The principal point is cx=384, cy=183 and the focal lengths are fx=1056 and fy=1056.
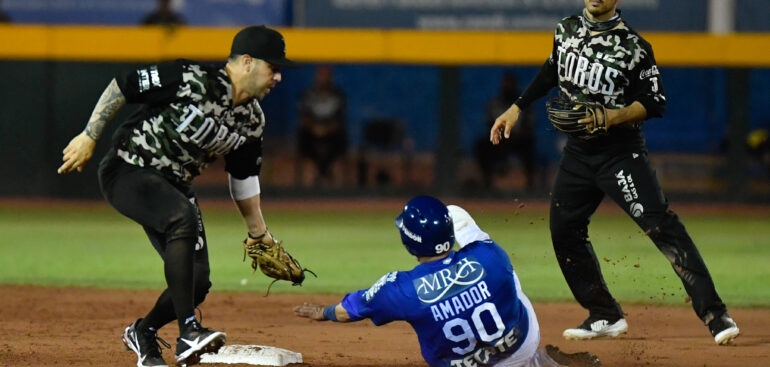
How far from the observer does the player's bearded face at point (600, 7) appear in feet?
19.9

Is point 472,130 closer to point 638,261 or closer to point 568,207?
point 638,261

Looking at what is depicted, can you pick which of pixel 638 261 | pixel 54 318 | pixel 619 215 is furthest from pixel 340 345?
pixel 619 215

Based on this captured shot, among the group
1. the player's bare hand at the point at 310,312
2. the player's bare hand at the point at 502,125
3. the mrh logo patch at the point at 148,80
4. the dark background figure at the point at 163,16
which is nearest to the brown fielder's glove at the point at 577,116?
the player's bare hand at the point at 502,125

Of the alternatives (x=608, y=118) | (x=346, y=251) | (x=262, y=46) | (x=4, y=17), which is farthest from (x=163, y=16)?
(x=262, y=46)

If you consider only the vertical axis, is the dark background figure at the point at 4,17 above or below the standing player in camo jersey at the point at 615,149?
below

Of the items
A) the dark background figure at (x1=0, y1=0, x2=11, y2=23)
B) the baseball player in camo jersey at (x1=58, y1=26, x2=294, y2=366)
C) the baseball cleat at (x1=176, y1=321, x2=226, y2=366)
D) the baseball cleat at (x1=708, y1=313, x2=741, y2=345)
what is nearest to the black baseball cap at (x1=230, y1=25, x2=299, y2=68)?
the baseball player in camo jersey at (x1=58, y1=26, x2=294, y2=366)

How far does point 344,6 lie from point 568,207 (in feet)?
43.5

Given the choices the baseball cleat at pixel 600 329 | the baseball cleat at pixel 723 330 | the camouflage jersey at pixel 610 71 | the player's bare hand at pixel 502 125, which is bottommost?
the baseball cleat at pixel 600 329

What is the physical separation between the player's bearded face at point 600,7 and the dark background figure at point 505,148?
490 inches

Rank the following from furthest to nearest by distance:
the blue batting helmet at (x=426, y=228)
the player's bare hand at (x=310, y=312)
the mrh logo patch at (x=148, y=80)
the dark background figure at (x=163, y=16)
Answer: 1. the dark background figure at (x=163, y=16)
2. the mrh logo patch at (x=148, y=80)
3. the player's bare hand at (x=310, y=312)
4. the blue batting helmet at (x=426, y=228)

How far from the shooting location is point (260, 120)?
541 centimetres

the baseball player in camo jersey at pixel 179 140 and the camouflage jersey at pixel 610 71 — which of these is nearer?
the baseball player in camo jersey at pixel 179 140

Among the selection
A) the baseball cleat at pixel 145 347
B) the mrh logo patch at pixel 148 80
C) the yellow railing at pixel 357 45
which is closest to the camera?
the mrh logo patch at pixel 148 80

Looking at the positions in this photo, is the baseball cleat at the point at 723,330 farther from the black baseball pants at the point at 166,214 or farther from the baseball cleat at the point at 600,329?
the black baseball pants at the point at 166,214
